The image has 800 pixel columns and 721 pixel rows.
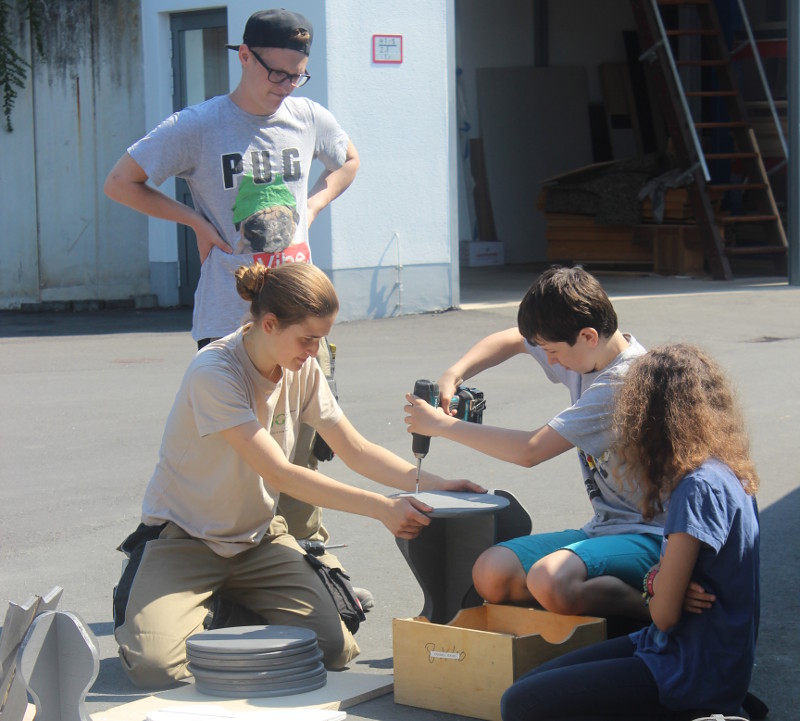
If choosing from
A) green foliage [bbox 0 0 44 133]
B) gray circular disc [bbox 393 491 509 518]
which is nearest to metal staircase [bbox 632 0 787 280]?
green foliage [bbox 0 0 44 133]

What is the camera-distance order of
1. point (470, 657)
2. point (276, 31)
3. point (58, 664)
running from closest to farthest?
point (58, 664)
point (470, 657)
point (276, 31)

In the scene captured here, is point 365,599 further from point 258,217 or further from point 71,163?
point 71,163

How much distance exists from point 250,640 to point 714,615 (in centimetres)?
144

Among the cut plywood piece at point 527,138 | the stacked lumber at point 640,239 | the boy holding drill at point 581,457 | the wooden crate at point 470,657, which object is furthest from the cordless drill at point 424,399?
the cut plywood piece at point 527,138

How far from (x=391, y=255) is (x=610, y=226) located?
4778mm

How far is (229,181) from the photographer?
504 centimetres

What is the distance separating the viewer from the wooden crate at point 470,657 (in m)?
3.85

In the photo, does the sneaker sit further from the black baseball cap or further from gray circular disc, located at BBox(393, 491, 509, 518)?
the black baseball cap

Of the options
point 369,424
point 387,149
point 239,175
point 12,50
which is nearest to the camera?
point 239,175

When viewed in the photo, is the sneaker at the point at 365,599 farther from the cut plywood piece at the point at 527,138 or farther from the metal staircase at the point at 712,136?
the cut plywood piece at the point at 527,138

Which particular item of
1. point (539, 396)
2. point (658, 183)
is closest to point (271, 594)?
point (539, 396)

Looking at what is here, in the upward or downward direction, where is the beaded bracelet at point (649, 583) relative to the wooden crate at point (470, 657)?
upward

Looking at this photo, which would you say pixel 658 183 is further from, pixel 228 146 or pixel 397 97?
pixel 228 146

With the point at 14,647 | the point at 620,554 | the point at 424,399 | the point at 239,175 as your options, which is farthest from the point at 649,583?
the point at 239,175
